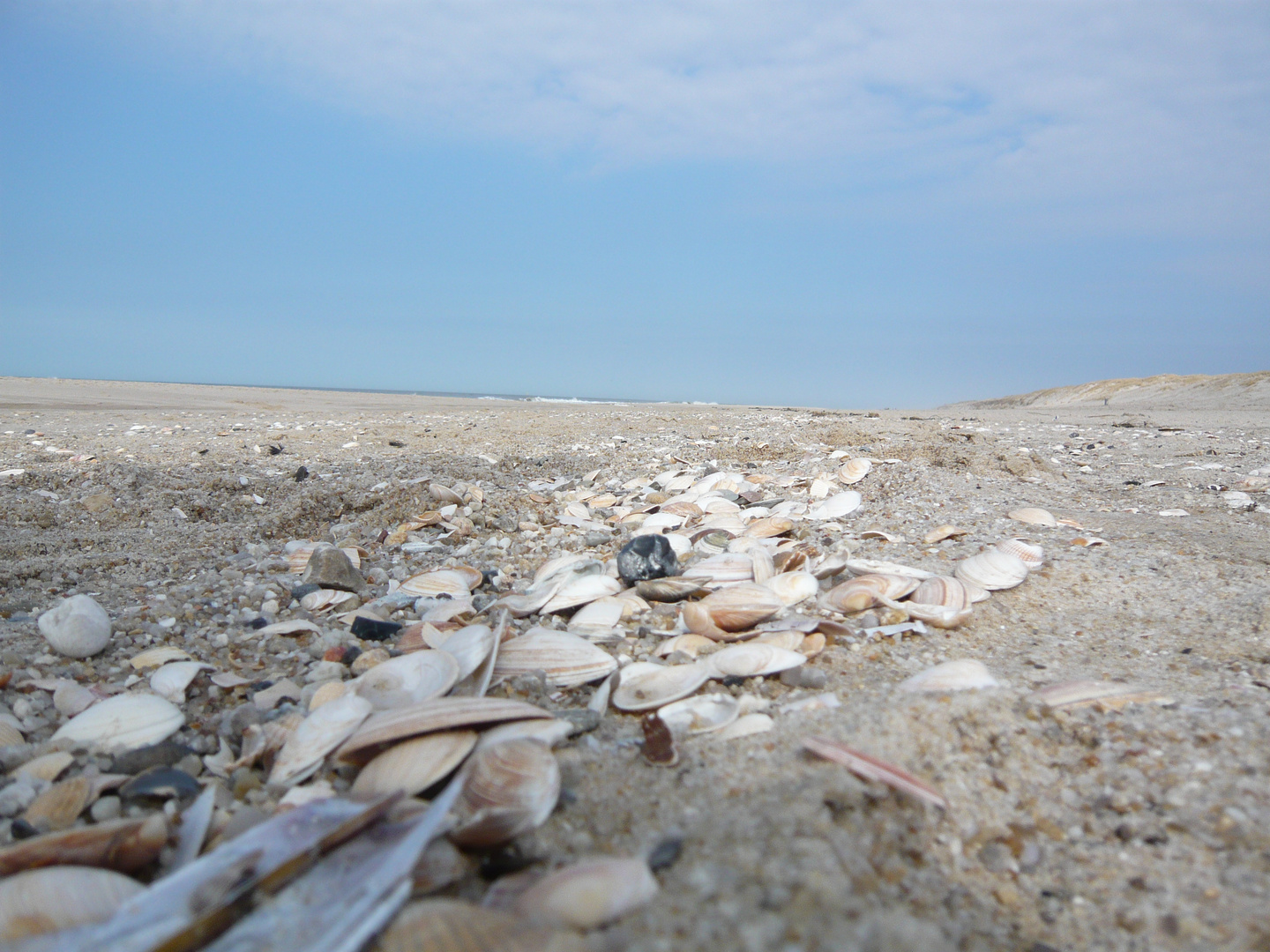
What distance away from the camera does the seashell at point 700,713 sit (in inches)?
63.7

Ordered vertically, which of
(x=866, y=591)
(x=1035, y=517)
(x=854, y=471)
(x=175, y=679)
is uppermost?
(x=854, y=471)

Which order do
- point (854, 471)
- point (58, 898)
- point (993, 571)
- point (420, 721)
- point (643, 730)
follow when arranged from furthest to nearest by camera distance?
point (854, 471)
point (993, 571)
point (643, 730)
point (420, 721)
point (58, 898)

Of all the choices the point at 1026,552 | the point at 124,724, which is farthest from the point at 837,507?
the point at 124,724

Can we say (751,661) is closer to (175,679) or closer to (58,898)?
(58,898)

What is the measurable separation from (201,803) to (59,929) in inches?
12.7

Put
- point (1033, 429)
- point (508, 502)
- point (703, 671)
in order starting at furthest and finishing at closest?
point (1033, 429)
point (508, 502)
point (703, 671)

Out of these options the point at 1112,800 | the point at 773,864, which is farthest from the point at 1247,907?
the point at 773,864

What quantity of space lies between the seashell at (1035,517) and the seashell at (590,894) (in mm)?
3133

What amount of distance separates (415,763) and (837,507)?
2961mm

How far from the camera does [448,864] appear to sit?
1.08 metres

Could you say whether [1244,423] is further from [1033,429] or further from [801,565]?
[801,565]

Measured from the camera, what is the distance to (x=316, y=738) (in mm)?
1479

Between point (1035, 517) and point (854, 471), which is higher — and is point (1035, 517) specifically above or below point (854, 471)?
below

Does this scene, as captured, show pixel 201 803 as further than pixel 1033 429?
No
